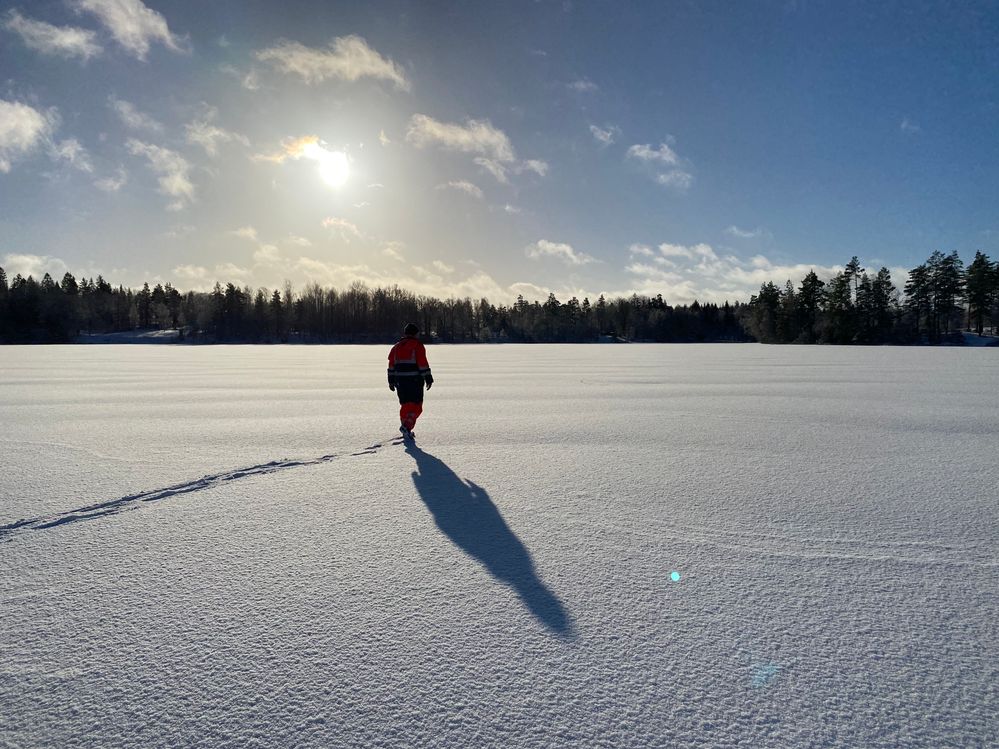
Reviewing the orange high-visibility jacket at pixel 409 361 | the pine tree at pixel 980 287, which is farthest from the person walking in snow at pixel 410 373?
the pine tree at pixel 980 287

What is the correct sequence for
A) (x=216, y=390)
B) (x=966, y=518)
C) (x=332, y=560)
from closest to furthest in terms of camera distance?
(x=332, y=560), (x=966, y=518), (x=216, y=390)

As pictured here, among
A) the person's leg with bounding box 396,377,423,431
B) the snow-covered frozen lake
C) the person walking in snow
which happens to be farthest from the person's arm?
the snow-covered frozen lake

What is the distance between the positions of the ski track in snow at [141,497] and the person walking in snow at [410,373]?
1.19 meters

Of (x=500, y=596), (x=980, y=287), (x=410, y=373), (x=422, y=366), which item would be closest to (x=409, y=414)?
(x=410, y=373)

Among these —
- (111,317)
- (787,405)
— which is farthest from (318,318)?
(787,405)

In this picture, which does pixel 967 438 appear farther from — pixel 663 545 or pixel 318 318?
pixel 318 318

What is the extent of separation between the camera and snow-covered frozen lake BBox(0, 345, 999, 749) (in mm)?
1573

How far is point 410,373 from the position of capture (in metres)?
6.28

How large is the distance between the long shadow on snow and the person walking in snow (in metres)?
1.59

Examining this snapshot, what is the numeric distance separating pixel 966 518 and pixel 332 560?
14.5ft

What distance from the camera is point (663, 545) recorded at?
2.83 metres

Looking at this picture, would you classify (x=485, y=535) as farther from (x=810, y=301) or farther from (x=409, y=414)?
(x=810, y=301)

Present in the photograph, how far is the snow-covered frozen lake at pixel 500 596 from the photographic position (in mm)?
1573

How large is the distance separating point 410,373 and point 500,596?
14.2ft
